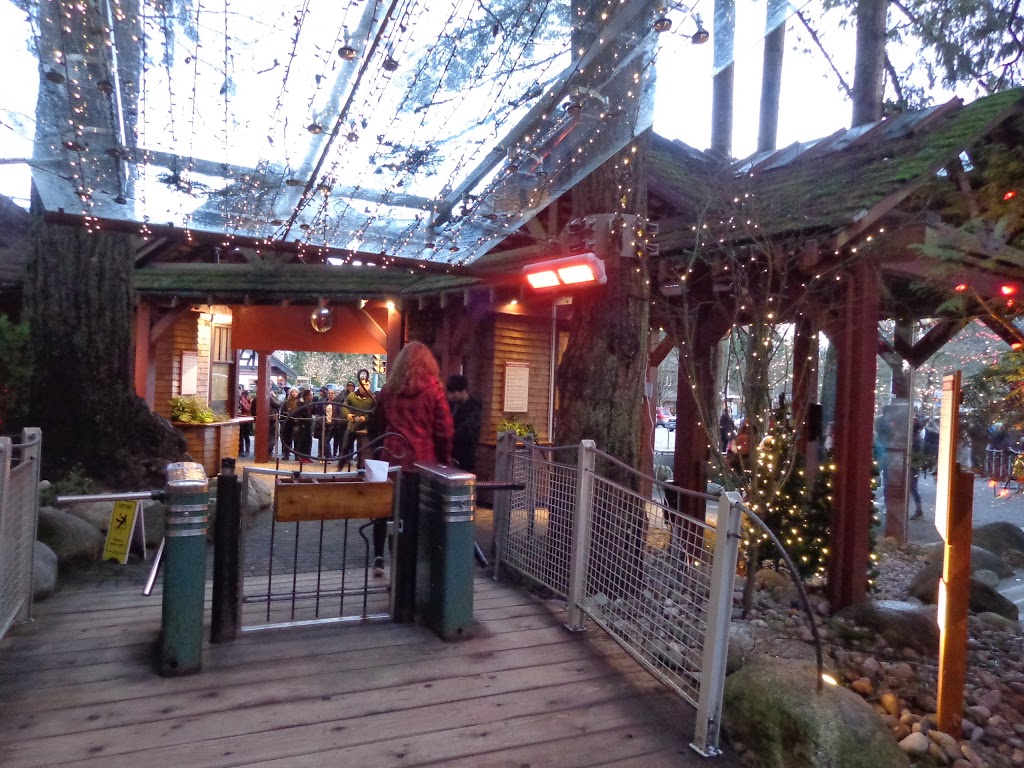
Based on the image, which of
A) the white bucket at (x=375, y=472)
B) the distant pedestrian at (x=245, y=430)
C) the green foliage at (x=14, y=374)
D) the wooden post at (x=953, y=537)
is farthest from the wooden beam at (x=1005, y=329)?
the distant pedestrian at (x=245, y=430)

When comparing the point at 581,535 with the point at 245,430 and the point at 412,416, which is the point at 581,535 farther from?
the point at 245,430

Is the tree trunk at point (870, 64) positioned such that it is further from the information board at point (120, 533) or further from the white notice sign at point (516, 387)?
the information board at point (120, 533)

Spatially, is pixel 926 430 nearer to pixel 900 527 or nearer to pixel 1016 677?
pixel 900 527

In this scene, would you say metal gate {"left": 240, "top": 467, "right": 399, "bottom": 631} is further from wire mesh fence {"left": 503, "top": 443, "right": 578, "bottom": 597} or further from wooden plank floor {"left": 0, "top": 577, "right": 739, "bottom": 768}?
wire mesh fence {"left": 503, "top": 443, "right": 578, "bottom": 597}

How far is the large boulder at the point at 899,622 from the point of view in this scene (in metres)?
5.62

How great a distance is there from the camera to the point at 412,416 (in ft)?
18.3

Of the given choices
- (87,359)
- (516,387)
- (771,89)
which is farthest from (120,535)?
(771,89)

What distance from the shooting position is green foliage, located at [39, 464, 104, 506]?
6.47 m

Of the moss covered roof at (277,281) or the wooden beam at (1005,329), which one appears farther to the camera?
the moss covered roof at (277,281)

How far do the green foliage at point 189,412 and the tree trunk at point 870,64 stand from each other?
11683 millimetres

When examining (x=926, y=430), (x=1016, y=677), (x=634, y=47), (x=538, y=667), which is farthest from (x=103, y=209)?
(x=926, y=430)

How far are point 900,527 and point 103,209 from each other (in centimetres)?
1019

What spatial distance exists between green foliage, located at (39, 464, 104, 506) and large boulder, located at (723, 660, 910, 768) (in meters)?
5.72

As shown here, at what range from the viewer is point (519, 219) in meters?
6.98
